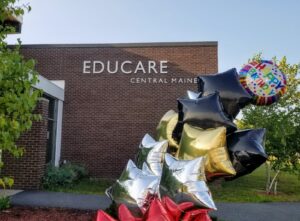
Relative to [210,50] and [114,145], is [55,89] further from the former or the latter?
[210,50]

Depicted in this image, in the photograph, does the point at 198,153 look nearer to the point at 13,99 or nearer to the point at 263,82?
the point at 263,82

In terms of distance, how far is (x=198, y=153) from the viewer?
16.9 ft

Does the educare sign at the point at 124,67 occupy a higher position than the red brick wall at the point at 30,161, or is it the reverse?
the educare sign at the point at 124,67

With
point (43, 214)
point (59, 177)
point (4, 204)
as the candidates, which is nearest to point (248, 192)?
point (59, 177)

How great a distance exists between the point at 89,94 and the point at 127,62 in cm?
193

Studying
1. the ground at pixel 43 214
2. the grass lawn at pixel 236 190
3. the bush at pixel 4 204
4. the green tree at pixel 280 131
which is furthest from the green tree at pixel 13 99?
→ the green tree at pixel 280 131

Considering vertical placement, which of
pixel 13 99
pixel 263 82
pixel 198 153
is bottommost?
pixel 198 153

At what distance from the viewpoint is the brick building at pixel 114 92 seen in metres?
13.6

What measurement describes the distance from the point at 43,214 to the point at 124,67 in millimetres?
7829

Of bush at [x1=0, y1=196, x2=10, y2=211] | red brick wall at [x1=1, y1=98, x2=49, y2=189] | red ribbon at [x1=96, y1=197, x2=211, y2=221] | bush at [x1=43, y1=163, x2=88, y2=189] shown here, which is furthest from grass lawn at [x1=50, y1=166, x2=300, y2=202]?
red ribbon at [x1=96, y1=197, x2=211, y2=221]

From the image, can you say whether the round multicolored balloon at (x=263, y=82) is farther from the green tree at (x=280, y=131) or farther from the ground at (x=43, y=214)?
the green tree at (x=280, y=131)

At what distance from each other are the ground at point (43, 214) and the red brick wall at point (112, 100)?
597 centimetres

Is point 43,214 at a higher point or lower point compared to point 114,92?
lower

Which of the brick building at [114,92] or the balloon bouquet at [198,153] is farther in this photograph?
the brick building at [114,92]
